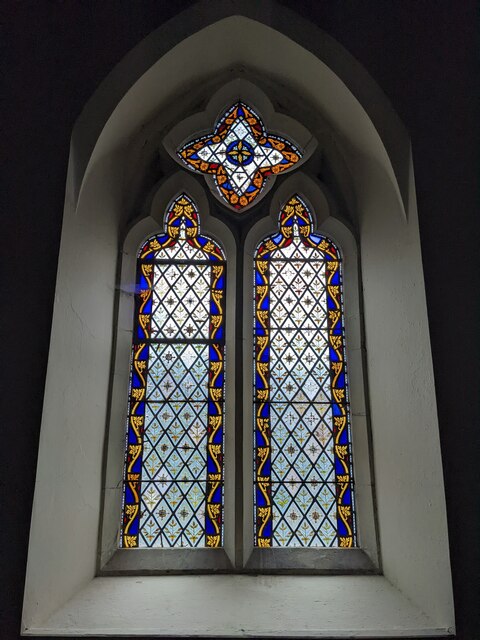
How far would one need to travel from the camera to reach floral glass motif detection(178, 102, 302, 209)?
319cm

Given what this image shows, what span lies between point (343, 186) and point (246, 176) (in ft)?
1.54

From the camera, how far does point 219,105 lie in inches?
127

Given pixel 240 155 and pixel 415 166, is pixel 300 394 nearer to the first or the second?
pixel 415 166

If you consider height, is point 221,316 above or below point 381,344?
above

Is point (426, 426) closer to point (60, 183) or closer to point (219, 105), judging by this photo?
point (60, 183)

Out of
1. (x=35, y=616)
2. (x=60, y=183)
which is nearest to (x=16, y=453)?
(x=35, y=616)

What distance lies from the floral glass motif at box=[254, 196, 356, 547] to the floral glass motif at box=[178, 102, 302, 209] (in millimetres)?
204

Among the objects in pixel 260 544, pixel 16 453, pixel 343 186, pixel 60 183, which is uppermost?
pixel 343 186

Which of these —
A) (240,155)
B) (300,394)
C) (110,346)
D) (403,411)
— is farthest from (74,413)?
(240,155)

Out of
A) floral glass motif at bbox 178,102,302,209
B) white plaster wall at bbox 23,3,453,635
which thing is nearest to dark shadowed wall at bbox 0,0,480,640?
white plaster wall at bbox 23,3,453,635

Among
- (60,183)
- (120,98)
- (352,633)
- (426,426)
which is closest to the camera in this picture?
(352,633)

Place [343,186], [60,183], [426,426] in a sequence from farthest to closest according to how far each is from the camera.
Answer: [343,186] < [60,183] < [426,426]

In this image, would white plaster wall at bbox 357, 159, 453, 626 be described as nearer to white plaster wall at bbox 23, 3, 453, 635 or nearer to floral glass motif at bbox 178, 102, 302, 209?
white plaster wall at bbox 23, 3, 453, 635

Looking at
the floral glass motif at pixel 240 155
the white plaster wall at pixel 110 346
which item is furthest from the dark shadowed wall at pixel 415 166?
the floral glass motif at pixel 240 155
